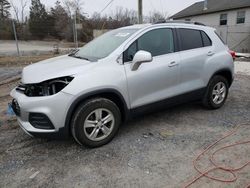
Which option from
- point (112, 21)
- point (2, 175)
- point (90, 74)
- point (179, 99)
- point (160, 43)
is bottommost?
point (2, 175)

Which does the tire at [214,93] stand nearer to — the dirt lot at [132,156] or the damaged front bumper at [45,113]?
the dirt lot at [132,156]

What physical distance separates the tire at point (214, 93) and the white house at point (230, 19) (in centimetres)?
1553

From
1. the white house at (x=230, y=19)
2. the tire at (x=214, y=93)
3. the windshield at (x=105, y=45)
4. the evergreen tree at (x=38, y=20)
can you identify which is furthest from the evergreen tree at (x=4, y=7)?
the tire at (x=214, y=93)

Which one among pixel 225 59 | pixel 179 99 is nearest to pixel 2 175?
pixel 179 99

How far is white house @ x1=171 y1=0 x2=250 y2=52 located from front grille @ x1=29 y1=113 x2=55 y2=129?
→ 736 inches

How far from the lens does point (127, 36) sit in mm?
3680

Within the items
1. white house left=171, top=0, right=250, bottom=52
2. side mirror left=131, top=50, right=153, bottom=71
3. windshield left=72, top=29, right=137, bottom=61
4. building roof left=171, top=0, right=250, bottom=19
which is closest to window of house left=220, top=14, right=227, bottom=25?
white house left=171, top=0, right=250, bottom=52

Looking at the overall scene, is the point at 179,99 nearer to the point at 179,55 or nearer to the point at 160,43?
the point at 179,55

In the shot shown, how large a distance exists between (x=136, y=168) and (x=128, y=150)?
1.48 ft

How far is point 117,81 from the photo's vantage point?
10.8ft

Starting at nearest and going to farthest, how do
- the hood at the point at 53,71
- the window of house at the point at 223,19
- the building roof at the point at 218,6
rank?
the hood at the point at 53,71
the building roof at the point at 218,6
the window of house at the point at 223,19

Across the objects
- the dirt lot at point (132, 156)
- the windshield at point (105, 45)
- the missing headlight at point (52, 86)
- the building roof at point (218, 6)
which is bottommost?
the dirt lot at point (132, 156)

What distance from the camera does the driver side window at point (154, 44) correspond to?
355cm

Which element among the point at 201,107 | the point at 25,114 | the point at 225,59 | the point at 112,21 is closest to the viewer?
the point at 25,114
